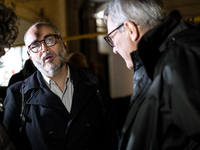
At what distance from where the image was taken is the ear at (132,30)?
1.02 meters

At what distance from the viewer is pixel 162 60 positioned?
32.4 inches

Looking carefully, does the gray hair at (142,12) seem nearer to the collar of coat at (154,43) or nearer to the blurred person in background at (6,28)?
the collar of coat at (154,43)

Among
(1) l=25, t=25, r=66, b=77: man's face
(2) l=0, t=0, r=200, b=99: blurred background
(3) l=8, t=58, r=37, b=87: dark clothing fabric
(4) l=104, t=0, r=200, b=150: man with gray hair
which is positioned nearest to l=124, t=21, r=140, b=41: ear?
(4) l=104, t=0, r=200, b=150: man with gray hair

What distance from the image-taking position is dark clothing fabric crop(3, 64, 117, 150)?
1419mm

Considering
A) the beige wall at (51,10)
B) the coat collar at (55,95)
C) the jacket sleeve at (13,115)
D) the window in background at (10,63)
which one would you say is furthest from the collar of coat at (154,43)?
the beige wall at (51,10)

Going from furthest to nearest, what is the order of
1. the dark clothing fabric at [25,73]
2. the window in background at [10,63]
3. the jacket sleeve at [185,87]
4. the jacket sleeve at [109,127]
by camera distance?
the window in background at [10,63] → the dark clothing fabric at [25,73] → the jacket sleeve at [109,127] → the jacket sleeve at [185,87]

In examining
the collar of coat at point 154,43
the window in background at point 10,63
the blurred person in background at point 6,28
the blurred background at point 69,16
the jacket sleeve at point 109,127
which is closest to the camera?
the collar of coat at point 154,43

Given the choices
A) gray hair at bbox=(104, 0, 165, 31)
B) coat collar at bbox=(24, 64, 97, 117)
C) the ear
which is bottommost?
coat collar at bbox=(24, 64, 97, 117)

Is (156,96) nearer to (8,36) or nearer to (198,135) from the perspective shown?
(198,135)

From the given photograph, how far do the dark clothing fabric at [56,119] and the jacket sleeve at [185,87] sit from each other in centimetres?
82

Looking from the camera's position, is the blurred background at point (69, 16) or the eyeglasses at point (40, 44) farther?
the blurred background at point (69, 16)

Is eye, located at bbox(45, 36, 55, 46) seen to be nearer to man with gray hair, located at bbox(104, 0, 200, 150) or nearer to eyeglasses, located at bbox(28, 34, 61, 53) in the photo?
eyeglasses, located at bbox(28, 34, 61, 53)

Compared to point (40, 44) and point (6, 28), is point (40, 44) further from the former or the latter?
point (6, 28)

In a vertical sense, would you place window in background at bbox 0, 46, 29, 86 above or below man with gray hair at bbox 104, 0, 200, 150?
below
